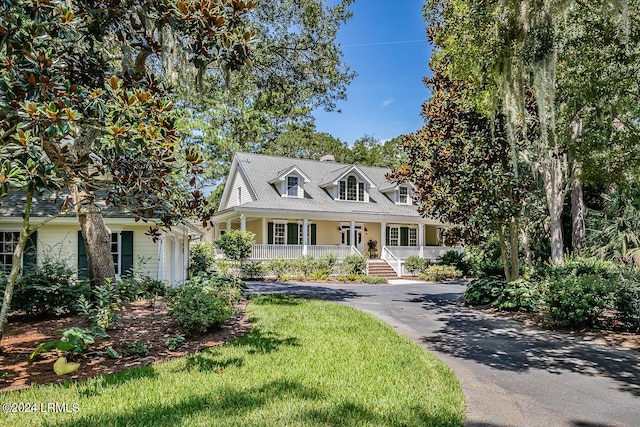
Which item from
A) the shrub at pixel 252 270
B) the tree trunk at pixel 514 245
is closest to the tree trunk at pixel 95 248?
the tree trunk at pixel 514 245

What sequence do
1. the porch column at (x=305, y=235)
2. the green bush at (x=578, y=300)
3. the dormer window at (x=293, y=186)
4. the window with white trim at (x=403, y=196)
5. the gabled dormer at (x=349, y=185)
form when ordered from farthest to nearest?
the window with white trim at (x=403, y=196) < the gabled dormer at (x=349, y=185) < the dormer window at (x=293, y=186) < the porch column at (x=305, y=235) < the green bush at (x=578, y=300)

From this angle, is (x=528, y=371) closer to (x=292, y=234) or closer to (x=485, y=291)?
(x=485, y=291)

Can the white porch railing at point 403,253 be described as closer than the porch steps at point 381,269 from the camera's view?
No

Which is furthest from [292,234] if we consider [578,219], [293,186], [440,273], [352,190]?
[578,219]

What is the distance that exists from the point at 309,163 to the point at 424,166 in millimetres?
15842

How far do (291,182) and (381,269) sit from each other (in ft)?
23.3

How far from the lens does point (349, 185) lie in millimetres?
24578

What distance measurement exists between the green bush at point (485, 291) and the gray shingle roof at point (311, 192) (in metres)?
11.6

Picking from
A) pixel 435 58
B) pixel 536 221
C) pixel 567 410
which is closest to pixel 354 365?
pixel 567 410

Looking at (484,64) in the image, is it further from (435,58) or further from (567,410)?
(567,410)

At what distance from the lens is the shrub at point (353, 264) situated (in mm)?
20672

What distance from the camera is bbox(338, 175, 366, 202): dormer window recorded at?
2433 centimetres

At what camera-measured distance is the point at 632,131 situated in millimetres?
7473

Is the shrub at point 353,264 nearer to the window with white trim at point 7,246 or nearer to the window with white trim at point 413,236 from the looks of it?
the window with white trim at point 413,236
